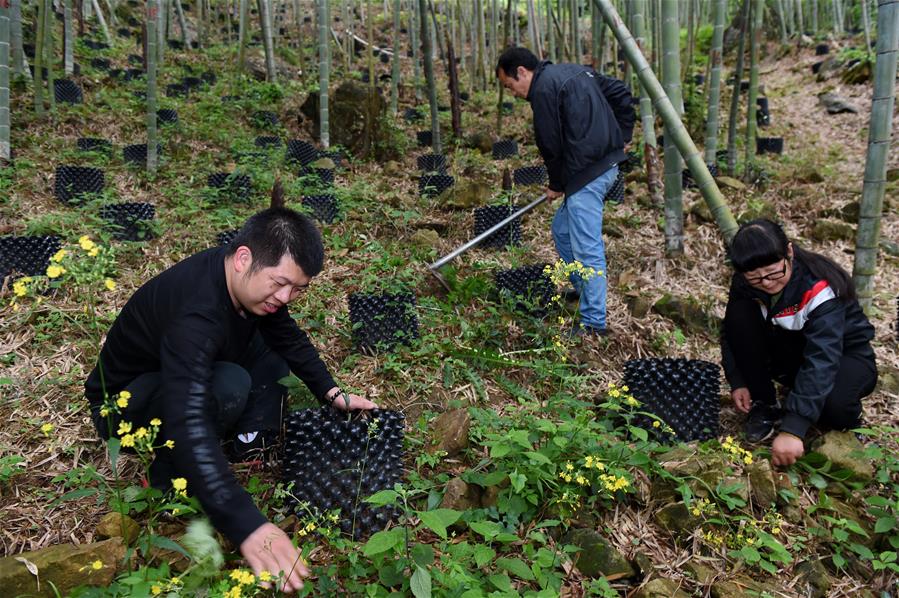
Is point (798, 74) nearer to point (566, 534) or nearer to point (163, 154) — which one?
point (163, 154)

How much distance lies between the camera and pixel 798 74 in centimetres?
1248

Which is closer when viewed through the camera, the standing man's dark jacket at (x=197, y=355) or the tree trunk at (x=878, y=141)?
the standing man's dark jacket at (x=197, y=355)

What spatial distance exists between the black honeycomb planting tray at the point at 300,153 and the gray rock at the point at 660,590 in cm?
522

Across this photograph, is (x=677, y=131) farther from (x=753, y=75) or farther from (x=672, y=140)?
(x=753, y=75)

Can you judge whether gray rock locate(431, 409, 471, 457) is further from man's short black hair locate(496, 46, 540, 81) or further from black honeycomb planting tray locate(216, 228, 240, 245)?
black honeycomb planting tray locate(216, 228, 240, 245)

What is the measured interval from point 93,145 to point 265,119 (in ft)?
7.29

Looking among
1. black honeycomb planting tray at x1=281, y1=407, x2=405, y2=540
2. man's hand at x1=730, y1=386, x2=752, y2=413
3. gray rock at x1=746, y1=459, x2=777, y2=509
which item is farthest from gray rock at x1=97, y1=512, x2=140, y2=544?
man's hand at x1=730, y1=386, x2=752, y2=413

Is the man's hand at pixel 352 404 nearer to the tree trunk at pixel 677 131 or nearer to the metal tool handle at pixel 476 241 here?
the metal tool handle at pixel 476 241

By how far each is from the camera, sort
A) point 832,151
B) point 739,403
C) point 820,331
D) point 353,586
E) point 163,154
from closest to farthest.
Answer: point 353,586
point 820,331
point 739,403
point 163,154
point 832,151

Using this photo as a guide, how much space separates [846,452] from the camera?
2164 mm

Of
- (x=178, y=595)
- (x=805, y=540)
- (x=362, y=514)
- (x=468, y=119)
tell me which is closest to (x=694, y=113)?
(x=468, y=119)

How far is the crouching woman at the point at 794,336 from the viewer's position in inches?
85.1

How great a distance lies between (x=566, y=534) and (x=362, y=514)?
642 millimetres

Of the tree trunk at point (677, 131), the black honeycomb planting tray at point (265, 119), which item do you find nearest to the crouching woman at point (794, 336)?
the tree trunk at point (677, 131)
